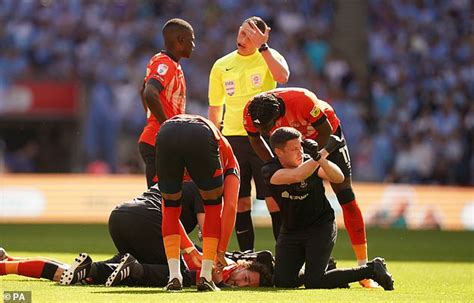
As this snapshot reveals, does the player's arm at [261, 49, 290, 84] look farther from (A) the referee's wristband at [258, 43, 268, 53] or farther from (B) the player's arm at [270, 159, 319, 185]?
(B) the player's arm at [270, 159, 319, 185]

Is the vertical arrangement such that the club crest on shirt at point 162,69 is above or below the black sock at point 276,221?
above

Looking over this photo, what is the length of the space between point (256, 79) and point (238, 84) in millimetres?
196

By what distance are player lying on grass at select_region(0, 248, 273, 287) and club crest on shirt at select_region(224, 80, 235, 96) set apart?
267 centimetres

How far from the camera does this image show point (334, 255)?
1370 centimetres

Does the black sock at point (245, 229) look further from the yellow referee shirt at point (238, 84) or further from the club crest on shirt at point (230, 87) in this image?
the club crest on shirt at point (230, 87)

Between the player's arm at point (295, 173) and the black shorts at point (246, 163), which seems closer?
the player's arm at point (295, 173)

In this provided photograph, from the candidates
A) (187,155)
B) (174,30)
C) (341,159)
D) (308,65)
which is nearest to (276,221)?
(341,159)

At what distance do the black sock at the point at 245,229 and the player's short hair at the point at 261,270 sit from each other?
1.86m

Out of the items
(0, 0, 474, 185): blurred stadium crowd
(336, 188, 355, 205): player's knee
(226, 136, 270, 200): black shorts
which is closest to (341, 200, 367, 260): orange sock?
(336, 188, 355, 205): player's knee

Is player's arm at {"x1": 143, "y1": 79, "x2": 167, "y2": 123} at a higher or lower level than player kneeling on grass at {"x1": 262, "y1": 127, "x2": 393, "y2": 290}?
higher

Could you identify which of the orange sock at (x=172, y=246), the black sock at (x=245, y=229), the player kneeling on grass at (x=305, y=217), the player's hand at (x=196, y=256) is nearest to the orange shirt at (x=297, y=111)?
the player kneeling on grass at (x=305, y=217)

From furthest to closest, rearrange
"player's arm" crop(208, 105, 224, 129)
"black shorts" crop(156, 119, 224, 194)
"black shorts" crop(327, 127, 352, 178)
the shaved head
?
"player's arm" crop(208, 105, 224, 129)
the shaved head
"black shorts" crop(327, 127, 352, 178)
"black shorts" crop(156, 119, 224, 194)

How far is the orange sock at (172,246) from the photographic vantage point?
348 inches

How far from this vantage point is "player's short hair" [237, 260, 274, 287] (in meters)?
9.48
